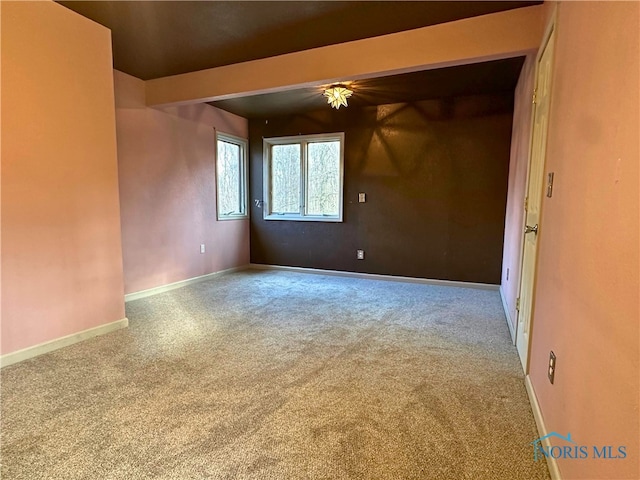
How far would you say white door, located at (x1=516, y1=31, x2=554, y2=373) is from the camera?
2.09m

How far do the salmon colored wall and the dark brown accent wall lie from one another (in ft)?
9.15

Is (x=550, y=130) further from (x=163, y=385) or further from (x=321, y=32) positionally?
(x=163, y=385)

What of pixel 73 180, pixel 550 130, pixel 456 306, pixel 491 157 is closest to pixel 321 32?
pixel 550 130

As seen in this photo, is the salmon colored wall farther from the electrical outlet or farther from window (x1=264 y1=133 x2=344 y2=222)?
window (x1=264 y1=133 x2=344 y2=222)

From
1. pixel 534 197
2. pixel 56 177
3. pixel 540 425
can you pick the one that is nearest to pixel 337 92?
pixel 534 197

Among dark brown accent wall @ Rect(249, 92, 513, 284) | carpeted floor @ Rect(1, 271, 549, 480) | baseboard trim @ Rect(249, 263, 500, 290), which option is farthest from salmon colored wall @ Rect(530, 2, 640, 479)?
baseboard trim @ Rect(249, 263, 500, 290)

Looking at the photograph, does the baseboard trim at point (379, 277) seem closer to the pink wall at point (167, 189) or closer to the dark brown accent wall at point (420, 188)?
the dark brown accent wall at point (420, 188)

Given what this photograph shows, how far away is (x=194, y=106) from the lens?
4.74 m

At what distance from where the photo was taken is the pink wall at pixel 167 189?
3.90 meters

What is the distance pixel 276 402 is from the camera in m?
1.93

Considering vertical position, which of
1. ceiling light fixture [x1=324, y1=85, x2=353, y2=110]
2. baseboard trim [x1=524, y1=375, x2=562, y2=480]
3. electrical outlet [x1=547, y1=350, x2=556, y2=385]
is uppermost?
ceiling light fixture [x1=324, y1=85, x2=353, y2=110]

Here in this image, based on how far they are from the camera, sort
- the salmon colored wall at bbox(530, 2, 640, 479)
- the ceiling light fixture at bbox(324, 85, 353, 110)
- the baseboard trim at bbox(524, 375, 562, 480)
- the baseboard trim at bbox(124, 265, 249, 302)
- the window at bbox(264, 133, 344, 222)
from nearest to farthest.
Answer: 1. the salmon colored wall at bbox(530, 2, 640, 479)
2. the baseboard trim at bbox(524, 375, 562, 480)
3. the ceiling light fixture at bbox(324, 85, 353, 110)
4. the baseboard trim at bbox(124, 265, 249, 302)
5. the window at bbox(264, 133, 344, 222)

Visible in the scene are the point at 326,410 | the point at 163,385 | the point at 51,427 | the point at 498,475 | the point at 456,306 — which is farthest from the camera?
the point at 456,306

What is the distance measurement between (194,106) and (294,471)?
183 inches
